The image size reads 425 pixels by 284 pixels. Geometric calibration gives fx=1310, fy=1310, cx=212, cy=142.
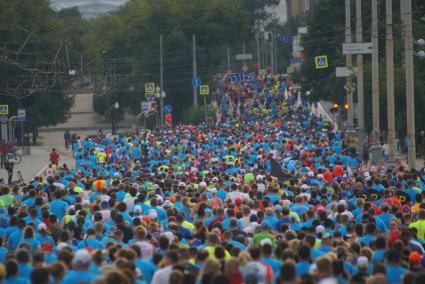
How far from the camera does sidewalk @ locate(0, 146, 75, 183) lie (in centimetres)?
5078

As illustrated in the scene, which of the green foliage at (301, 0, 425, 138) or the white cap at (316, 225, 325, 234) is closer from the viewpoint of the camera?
the white cap at (316, 225, 325, 234)

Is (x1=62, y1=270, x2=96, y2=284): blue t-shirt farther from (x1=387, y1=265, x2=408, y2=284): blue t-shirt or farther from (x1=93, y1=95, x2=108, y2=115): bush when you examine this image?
(x1=93, y1=95, x2=108, y2=115): bush

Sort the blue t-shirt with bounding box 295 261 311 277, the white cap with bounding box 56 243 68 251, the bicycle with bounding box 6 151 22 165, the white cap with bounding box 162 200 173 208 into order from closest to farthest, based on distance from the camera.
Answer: the blue t-shirt with bounding box 295 261 311 277, the white cap with bounding box 56 243 68 251, the white cap with bounding box 162 200 173 208, the bicycle with bounding box 6 151 22 165

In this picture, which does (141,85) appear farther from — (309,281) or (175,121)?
(309,281)

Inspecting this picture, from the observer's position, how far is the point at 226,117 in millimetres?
83562

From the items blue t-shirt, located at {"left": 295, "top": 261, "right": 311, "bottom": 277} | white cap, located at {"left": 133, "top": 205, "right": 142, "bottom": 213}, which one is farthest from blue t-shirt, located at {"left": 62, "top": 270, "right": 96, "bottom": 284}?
white cap, located at {"left": 133, "top": 205, "right": 142, "bottom": 213}

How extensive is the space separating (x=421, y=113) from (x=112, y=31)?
66.1 metres

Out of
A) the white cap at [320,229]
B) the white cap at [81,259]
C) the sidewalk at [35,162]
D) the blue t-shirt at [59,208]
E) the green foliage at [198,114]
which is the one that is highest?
the white cap at [81,259]

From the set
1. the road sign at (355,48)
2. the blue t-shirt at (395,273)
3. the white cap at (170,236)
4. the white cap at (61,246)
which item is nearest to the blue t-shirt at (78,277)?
the blue t-shirt at (395,273)

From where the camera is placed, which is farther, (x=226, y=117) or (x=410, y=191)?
(x=226, y=117)

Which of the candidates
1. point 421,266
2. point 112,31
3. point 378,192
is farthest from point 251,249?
point 112,31

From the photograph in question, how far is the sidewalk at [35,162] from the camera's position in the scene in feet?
167

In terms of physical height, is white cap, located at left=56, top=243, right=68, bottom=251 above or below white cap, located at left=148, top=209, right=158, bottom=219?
above

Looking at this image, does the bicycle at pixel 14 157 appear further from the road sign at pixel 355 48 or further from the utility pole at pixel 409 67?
the utility pole at pixel 409 67
